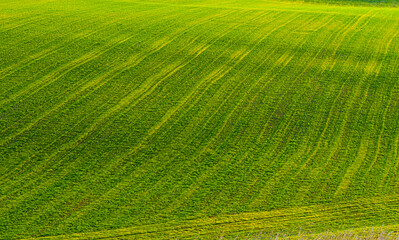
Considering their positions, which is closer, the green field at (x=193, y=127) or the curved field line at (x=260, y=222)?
the curved field line at (x=260, y=222)

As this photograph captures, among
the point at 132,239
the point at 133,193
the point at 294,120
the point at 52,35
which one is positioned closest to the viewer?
the point at 132,239

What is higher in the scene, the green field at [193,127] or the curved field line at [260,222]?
the green field at [193,127]

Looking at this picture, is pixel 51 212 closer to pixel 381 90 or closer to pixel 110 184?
pixel 110 184

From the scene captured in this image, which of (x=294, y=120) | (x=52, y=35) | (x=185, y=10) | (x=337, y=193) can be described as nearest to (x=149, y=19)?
(x=185, y=10)

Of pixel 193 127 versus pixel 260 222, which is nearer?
pixel 260 222

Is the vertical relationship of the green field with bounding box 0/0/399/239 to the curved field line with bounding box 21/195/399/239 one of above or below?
above

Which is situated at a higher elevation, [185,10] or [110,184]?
[185,10]

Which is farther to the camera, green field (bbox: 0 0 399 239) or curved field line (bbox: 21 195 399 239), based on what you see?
green field (bbox: 0 0 399 239)

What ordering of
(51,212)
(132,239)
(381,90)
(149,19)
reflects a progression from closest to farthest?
(132,239)
(51,212)
(381,90)
(149,19)
